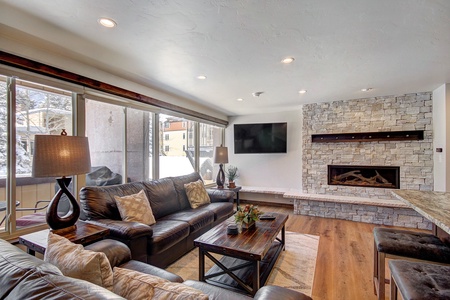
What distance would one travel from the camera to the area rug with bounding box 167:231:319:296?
2357 millimetres

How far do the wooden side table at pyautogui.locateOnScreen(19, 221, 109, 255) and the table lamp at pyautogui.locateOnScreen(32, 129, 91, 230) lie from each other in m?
0.11

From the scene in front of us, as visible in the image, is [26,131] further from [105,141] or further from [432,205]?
[432,205]

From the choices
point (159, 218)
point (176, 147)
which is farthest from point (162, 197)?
point (176, 147)

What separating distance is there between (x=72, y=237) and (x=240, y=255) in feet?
4.80

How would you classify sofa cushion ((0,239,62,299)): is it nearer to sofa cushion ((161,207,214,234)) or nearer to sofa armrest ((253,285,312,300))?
sofa armrest ((253,285,312,300))

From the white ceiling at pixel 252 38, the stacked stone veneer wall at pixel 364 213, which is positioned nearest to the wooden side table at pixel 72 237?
the white ceiling at pixel 252 38

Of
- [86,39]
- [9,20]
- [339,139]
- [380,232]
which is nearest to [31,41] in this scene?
[9,20]

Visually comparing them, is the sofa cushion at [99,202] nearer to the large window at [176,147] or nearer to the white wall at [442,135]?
the large window at [176,147]

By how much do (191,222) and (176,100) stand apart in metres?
2.47

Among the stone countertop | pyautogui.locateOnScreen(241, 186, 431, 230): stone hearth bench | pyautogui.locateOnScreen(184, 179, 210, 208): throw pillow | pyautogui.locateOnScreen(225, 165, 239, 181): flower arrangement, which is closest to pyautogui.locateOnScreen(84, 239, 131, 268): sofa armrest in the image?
pyautogui.locateOnScreen(184, 179, 210, 208): throw pillow

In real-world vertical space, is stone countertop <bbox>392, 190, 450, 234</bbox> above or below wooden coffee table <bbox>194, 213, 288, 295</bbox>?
above

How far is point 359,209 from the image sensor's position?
4465 mm

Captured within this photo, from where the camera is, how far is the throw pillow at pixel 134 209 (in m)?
2.62

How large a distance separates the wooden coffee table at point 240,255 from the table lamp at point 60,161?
127cm
